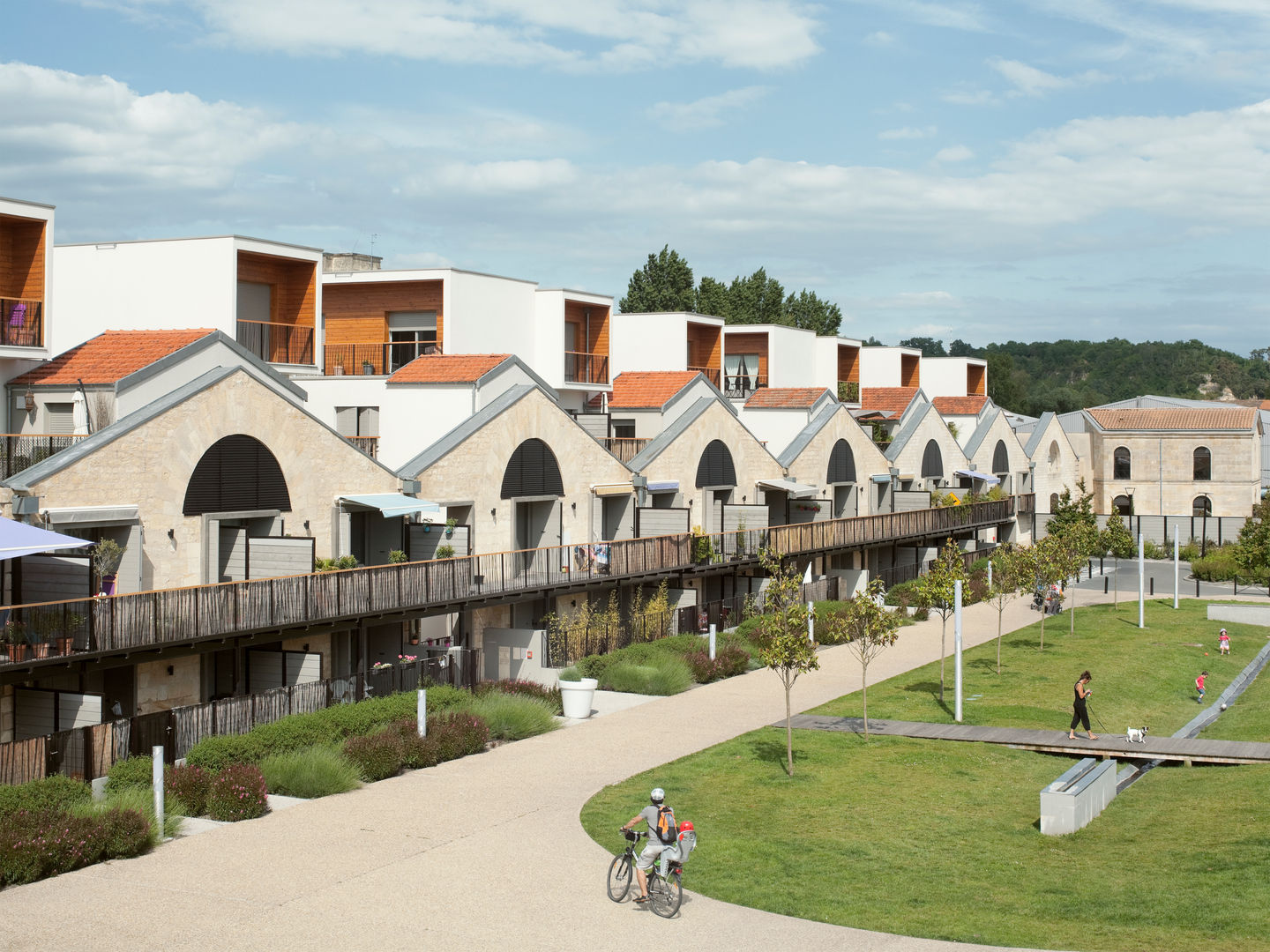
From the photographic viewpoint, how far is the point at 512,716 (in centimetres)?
2672

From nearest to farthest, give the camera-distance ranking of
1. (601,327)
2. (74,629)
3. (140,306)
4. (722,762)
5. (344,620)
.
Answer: (74,629), (722,762), (344,620), (140,306), (601,327)

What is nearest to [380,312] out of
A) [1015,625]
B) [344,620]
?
[344,620]

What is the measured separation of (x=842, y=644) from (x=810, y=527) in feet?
17.9

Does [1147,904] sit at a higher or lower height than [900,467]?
lower

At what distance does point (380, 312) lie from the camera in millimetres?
40500

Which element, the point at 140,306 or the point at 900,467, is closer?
the point at 140,306

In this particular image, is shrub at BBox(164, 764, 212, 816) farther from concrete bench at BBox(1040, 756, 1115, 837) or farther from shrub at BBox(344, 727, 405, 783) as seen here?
concrete bench at BBox(1040, 756, 1115, 837)

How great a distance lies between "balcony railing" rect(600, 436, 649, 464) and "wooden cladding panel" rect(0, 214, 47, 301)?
20.1 meters

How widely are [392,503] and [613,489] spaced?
422 inches

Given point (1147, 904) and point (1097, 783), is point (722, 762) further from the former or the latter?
point (1147, 904)

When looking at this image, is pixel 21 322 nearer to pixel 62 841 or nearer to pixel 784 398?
pixel 62 841

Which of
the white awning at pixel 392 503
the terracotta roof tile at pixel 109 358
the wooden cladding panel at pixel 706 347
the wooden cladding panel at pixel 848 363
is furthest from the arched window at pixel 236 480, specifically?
the wooden cladding panel at pixel 848 363

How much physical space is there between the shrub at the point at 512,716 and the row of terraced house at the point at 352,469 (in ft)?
8.17

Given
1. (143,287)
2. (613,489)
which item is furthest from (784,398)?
(143,287)
